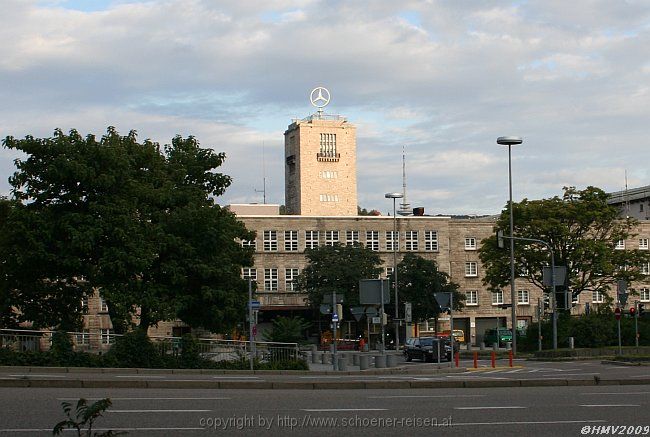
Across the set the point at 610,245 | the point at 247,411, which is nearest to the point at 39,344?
the point at 247,411

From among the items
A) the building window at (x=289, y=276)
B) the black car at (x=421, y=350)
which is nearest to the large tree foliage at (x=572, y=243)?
the black car at (x=421, y=350)

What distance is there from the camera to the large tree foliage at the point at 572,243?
6388 cm

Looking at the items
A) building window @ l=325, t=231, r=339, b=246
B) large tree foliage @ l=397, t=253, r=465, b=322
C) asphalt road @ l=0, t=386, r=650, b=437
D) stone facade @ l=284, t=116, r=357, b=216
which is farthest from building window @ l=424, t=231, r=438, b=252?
asphalt road @ l=0, t=386, r=650, b=437

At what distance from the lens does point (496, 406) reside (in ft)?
58.3

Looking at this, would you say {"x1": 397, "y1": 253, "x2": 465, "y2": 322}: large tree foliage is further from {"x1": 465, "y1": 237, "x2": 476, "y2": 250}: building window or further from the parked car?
{"x1": 465, "y1": 237, "x2": 476, "y2": 250}: building window

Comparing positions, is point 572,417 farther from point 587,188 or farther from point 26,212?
point 587,188

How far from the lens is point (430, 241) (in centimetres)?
9869

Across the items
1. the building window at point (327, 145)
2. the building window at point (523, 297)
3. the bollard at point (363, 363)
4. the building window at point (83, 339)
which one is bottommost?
the bollard at point (363, 363)

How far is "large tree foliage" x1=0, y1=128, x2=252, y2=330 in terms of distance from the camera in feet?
128

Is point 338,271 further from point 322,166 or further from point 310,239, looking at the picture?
point 322,166

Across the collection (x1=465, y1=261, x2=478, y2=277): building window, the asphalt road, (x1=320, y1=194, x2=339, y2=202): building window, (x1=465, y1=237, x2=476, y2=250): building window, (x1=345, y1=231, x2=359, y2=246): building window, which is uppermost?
(x1=320, y1=194, x2=339, y2=202): building window

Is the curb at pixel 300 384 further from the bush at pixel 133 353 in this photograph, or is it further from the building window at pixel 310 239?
the building window at pixel 310 239

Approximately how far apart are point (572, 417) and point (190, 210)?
90.3ft

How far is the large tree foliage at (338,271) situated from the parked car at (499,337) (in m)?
10.0
